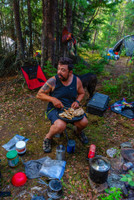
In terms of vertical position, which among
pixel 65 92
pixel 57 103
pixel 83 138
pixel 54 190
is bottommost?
pixel 83 138

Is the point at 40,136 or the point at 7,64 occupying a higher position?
the point at 7,64

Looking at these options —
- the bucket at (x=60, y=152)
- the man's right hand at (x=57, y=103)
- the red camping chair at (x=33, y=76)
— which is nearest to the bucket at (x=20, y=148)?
the bucket at (x=60, y=152)

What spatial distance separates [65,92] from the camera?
2.57 meters

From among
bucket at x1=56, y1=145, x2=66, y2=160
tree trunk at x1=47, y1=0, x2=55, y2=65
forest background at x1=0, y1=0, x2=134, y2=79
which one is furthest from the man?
tree trunk at x1=47, y1=0, x2=55, y2=65

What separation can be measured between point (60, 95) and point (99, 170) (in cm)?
139

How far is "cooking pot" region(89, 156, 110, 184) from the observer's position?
184cm

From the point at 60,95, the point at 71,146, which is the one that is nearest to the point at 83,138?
the point at 71,146

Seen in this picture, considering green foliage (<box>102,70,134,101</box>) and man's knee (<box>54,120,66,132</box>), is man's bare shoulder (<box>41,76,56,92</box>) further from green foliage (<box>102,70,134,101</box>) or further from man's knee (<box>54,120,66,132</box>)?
green foliage (<box>102,70,134,101</box>)

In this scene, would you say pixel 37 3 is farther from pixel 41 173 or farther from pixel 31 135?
pixel 41 173

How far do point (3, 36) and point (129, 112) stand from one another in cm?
640

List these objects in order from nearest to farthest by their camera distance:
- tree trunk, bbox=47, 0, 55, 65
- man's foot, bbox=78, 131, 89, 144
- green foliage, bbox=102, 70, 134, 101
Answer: man's foot, bbox=78, 131, 89, 144, green foliage, bbox=102, 70, 134, 101, tree trunk, bbox=47, 0, 55, 65

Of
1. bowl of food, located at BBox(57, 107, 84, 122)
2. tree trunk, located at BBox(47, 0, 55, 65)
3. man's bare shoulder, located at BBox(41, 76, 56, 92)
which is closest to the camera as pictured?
bowl of food, located at BBox(57, 107, 84, 122)

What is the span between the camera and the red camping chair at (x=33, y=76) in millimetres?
4633

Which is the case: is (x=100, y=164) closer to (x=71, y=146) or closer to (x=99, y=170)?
(x=99, y=170)
